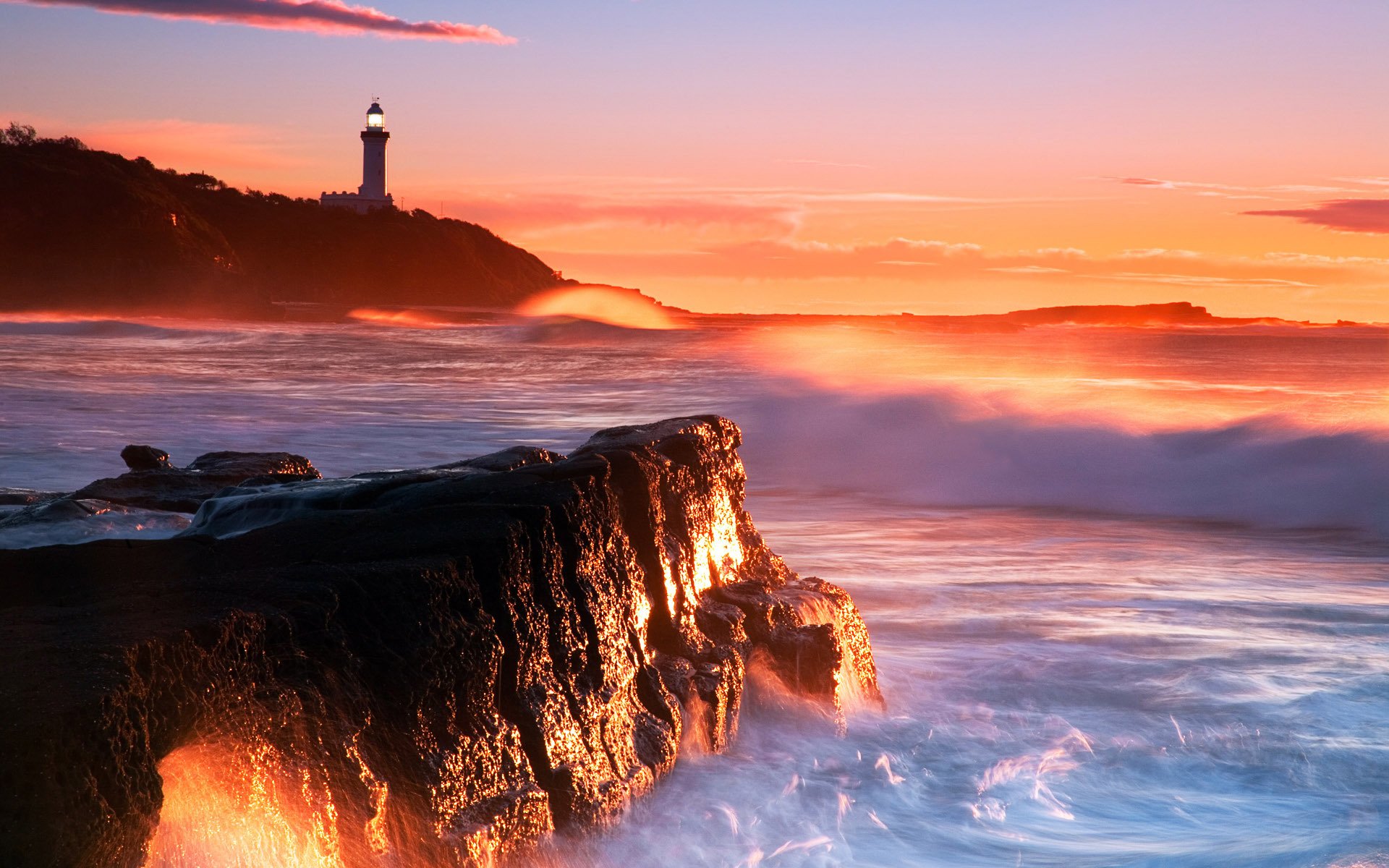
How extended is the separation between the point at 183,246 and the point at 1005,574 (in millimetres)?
49414

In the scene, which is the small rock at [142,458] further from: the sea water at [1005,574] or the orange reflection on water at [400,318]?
the orange reflection on water at [400,318]

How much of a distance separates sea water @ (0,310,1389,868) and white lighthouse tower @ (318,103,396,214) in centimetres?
4818

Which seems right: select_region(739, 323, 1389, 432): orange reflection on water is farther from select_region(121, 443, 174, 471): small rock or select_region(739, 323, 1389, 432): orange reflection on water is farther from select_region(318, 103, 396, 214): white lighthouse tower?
select_region(318, 103, 396, 214): white lighthouse tower

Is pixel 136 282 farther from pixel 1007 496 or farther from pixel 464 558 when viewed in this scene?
pixel 464 558

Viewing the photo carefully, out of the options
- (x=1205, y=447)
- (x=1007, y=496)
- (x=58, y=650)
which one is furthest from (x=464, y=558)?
(x=1205, y=447)

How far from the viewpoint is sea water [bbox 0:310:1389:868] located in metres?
3.72

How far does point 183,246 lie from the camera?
167 feet

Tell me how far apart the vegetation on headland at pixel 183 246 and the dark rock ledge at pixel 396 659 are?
49769mm

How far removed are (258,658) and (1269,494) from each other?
422 inches

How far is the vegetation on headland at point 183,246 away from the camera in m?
49.1

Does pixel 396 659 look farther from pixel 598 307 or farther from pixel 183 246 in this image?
pixel 598 307

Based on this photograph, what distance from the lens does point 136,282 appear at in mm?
48969

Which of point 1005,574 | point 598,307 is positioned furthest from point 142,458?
point 598,307

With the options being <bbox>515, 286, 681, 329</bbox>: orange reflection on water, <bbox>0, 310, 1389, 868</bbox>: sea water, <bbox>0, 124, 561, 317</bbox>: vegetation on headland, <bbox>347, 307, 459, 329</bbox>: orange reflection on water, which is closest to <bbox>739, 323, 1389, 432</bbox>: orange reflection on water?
<bbox>0, 310, 1389, 868</bbox>: sea water
